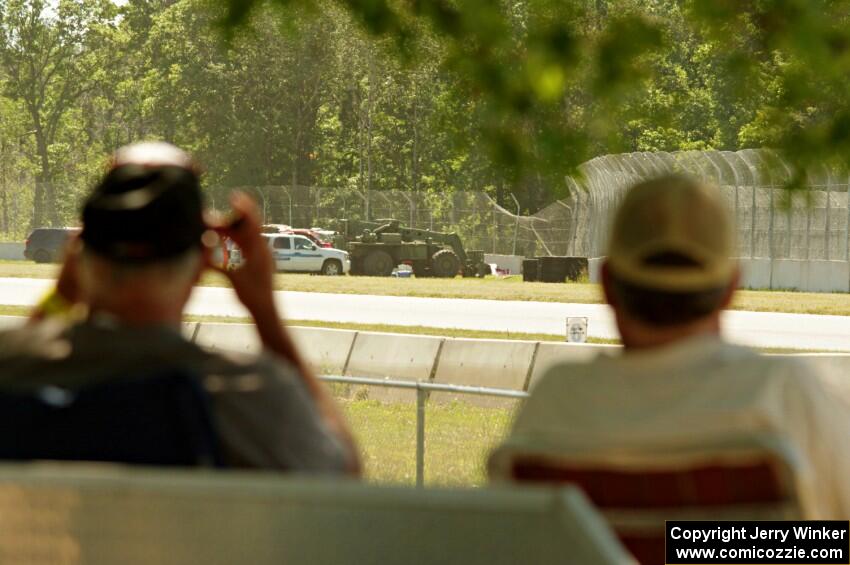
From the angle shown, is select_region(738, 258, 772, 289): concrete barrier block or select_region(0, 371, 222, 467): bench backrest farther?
select_region(738, 258, 772, 289): concrete barrier block

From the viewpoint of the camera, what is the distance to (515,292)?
40312mm

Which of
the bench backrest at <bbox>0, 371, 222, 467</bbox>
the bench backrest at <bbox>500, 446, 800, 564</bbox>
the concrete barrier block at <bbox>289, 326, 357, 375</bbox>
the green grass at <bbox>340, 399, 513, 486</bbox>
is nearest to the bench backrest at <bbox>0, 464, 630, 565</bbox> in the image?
the bench backrest at <bbox>0, 371, 222, 467</bbox>

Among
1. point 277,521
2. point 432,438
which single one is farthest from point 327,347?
point 277,521

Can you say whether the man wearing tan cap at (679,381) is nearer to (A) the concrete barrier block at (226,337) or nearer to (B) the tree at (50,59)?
(A) the concrete barrier block at (226,337)

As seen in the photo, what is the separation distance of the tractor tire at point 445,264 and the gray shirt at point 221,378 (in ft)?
172

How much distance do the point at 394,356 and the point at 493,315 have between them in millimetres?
13154

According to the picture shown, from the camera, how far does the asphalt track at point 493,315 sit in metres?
25.8

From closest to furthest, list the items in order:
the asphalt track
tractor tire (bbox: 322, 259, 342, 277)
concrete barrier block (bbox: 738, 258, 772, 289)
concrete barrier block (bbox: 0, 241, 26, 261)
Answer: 1. the asphalt track
2. concrete barrier block (bbox: 738, 258, 772, 289)
3. tractor tire (bbox: 322, 259, 342, 277)
4. concrete barrier block (bbox: 0, 241, 26, 261)

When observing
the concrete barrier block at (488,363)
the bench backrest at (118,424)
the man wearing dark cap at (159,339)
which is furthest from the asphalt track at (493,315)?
the bench backrest at (118,424)

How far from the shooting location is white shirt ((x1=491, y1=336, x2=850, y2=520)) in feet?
8.09

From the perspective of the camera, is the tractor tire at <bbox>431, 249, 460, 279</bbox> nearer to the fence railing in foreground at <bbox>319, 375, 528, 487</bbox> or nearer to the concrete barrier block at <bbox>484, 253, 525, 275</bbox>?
the concrete barrier block at <bbox>484, 253, 525, 275</bbox>

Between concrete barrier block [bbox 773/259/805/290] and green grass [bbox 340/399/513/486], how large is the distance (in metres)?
29.6

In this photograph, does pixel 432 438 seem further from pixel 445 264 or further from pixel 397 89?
pixel 397 89

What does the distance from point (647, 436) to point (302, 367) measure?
62 cm
